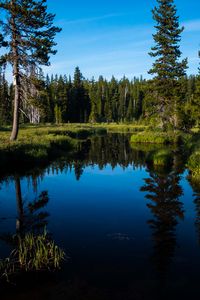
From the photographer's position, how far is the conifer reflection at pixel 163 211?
812cm

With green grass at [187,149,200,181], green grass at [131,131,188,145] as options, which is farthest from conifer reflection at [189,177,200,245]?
green grass at [131,131,188,145]

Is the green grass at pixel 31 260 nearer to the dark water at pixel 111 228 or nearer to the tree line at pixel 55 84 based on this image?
the dark water at pixel 111 228

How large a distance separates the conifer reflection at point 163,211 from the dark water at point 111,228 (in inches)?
1.1

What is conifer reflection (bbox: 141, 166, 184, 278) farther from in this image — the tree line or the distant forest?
the distant forest

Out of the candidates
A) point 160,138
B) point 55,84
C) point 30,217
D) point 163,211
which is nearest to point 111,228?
point 163,211

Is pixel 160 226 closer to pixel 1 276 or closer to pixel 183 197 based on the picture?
pixel 183 197

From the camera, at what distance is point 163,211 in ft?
39.0

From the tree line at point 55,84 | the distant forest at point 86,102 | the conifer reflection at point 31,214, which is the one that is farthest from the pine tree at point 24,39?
the distant forest at point 86,102

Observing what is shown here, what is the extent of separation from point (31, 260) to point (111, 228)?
3.48 meters

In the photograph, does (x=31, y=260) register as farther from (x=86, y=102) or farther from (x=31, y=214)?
(x=86, y=102)

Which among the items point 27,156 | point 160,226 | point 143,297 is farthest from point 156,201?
point 27,156

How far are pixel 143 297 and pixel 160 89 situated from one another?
4219cm

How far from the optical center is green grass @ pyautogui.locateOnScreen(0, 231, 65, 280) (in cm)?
713

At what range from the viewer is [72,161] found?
2491 cm
